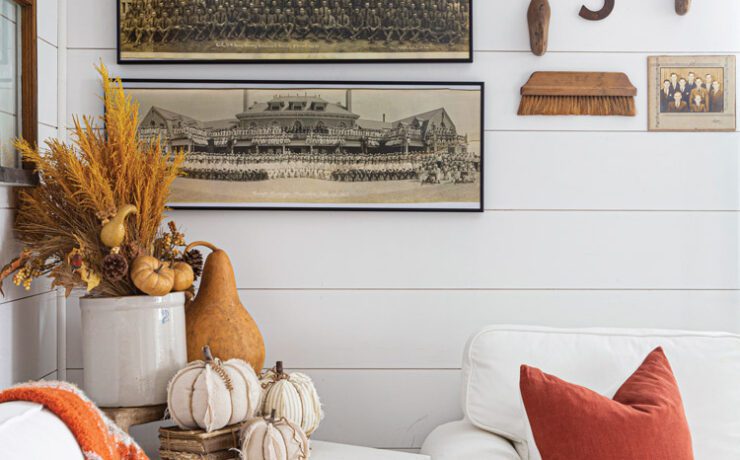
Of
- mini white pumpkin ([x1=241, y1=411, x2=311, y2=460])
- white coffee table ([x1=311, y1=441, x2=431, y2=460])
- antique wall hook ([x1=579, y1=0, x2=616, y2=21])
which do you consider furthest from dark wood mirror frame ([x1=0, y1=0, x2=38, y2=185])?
antique wall hook ([x1=579, y1=0, x2=616, y2=21])

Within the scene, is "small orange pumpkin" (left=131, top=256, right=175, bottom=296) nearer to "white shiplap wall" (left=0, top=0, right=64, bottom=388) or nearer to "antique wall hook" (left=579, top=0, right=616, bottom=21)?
"white shiplap wall" (left=0, top=0, right=64, bottom=388)

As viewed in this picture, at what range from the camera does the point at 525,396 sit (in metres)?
1.49

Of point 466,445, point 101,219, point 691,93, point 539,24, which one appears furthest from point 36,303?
point 691,93

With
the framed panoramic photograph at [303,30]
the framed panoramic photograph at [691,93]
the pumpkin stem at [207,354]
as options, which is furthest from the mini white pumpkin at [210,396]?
the framed panoramic photograph at [691,93]

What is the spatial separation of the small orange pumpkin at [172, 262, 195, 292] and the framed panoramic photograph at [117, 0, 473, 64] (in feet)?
2.21

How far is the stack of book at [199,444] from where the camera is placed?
147 cm

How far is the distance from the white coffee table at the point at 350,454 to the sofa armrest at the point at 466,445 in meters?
0.06

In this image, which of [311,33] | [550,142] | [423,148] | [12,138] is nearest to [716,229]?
[550,142]

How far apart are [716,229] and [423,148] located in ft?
2.93

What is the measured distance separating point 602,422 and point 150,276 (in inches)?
40.0

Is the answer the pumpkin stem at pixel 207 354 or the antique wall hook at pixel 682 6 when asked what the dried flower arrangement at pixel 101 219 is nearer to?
the pumpkin stem at pixel 207 354

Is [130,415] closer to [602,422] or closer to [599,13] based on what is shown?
[602,422]

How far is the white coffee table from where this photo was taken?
1.63 metres

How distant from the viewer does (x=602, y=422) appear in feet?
4.67
